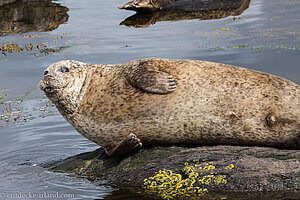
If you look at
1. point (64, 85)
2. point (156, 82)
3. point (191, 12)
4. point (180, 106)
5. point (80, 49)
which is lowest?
point (80, 49)

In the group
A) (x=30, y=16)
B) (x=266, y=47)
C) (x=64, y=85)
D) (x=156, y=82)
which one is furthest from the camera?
(x=30, y=16)

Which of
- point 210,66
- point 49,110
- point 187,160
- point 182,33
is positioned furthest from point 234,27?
point 187,160

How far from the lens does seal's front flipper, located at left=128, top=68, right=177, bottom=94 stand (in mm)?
5953

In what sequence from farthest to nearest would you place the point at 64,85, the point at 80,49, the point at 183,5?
the point at 183,5 → the point at 80,49 → the point at 64,85

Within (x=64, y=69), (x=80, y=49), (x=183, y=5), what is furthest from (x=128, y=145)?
(x=183, y=5)

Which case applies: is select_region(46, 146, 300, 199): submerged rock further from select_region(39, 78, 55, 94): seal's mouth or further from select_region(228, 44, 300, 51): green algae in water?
select_region(228, 44, 300, 51): green algae in water

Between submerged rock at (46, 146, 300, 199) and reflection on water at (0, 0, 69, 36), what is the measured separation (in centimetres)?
1192

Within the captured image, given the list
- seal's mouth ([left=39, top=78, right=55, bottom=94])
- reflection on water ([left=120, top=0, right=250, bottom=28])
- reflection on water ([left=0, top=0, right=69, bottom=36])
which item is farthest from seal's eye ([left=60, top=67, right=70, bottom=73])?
reflection on water ([left=0, top=0, right=69, bottom=36])

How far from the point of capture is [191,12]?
17.6 m

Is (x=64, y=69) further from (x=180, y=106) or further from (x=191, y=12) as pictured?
(x=191, y=12)

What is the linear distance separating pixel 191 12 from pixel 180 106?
12.0m

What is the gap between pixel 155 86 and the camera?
5.97 m

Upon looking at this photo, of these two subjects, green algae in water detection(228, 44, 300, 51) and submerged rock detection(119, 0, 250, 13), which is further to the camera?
submerged rock detection(119, 0, 250, 13)

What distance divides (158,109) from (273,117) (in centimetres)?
130
